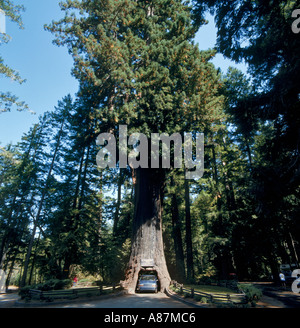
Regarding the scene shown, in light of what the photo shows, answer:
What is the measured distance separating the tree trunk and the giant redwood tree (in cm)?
6

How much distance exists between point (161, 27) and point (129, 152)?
11.1 meters

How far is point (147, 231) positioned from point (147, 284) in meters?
3.30

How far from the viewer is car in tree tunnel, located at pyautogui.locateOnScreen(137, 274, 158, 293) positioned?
39.9 ft

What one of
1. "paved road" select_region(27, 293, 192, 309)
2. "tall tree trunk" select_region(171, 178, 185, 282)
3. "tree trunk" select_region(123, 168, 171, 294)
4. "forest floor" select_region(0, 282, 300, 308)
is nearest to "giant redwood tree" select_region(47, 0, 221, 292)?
"tree trunk" select_region(123, 168, 171, 294)

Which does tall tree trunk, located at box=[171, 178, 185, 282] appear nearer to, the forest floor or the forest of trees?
the forest of trees

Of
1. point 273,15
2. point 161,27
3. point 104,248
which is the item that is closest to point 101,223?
point 104,248

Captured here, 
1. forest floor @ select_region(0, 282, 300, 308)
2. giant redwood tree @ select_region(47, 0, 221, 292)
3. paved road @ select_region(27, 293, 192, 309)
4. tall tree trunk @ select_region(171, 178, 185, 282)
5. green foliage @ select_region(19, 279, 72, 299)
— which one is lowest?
forest floor @ select_region(0, 282, 300, 308)

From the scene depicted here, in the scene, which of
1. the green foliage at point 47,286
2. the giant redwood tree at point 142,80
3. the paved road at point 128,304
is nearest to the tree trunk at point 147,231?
the giant redwood tree at point 142,80

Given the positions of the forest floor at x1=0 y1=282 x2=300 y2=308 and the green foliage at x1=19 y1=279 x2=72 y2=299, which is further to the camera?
the green foliage at x1=19 y1=279 x2=72 y2=299

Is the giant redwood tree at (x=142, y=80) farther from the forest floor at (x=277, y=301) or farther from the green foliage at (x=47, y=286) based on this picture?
the forest floor at (x=277, y=301)

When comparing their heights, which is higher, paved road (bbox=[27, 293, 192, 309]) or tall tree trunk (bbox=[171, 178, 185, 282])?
tall tree trunk (bbox=[171, 178, 185, 282])

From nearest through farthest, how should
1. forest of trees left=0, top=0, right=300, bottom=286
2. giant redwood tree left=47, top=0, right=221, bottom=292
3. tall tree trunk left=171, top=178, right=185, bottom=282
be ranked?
1. forest of trees left=0, top=0, right=300, bottom=286
2. giant redwood tree left=47, top=0, right=221, bottom=292
3. tall tree trunk left=171, top=178, right=185, bottom=282

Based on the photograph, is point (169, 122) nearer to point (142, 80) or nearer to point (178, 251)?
point (142, 80)

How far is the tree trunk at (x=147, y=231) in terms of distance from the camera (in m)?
12.9
